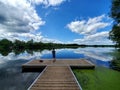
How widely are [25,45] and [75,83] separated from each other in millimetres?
57841

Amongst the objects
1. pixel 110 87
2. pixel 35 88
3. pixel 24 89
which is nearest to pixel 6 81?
pixel 24 89

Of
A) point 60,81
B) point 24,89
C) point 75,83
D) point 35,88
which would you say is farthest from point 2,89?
point 75,83

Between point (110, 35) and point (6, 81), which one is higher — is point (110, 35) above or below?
above

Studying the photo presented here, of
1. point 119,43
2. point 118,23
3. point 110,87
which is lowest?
point 110,87

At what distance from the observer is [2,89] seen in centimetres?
788

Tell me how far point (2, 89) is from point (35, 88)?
2.42 metres

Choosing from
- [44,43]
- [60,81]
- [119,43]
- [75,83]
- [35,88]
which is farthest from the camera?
[44,43]

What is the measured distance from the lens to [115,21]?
21.2 m

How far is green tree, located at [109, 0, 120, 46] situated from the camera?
19.9 meters

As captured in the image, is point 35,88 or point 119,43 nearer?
point 35,88

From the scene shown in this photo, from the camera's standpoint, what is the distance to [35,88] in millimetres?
6488

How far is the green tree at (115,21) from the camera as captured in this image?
19891mm

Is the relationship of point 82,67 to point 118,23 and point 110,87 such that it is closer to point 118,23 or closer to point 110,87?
point 110,87

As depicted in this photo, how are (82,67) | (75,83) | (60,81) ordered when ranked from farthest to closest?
1. (82,67)
2. (60,81)
3. (75,83)
